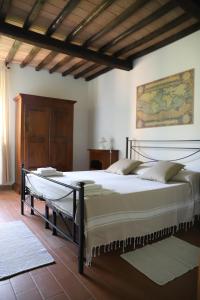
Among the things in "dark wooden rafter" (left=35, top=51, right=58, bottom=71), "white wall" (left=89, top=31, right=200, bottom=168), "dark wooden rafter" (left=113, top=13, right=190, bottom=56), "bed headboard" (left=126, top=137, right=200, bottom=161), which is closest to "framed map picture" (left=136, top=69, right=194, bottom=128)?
"white wall" (left=89, top=31, right=200, bottom=168)

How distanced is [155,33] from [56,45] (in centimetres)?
166

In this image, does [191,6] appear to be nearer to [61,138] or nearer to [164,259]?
[164,259]

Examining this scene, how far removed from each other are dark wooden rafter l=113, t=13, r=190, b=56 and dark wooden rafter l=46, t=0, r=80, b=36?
1.37 meters

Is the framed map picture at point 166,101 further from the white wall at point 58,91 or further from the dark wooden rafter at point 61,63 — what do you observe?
the white wall at point 58,91

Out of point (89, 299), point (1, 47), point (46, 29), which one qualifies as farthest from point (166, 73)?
point (89, 299)

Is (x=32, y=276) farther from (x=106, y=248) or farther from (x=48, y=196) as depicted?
(x=48, y=196)

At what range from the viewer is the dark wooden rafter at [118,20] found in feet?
9.12

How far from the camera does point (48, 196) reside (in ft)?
8.77

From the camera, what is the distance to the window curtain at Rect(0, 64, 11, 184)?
488 cm

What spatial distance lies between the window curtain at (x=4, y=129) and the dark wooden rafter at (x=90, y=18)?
2076 mm

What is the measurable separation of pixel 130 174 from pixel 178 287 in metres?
2.13

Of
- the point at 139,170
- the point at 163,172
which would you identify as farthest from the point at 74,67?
the point at 163,172

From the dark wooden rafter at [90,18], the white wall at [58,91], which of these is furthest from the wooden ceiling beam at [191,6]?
the white wall at [58,91]

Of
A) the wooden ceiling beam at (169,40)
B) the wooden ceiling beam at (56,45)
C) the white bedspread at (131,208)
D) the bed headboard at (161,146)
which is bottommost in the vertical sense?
the white bedspread at (131,208)
